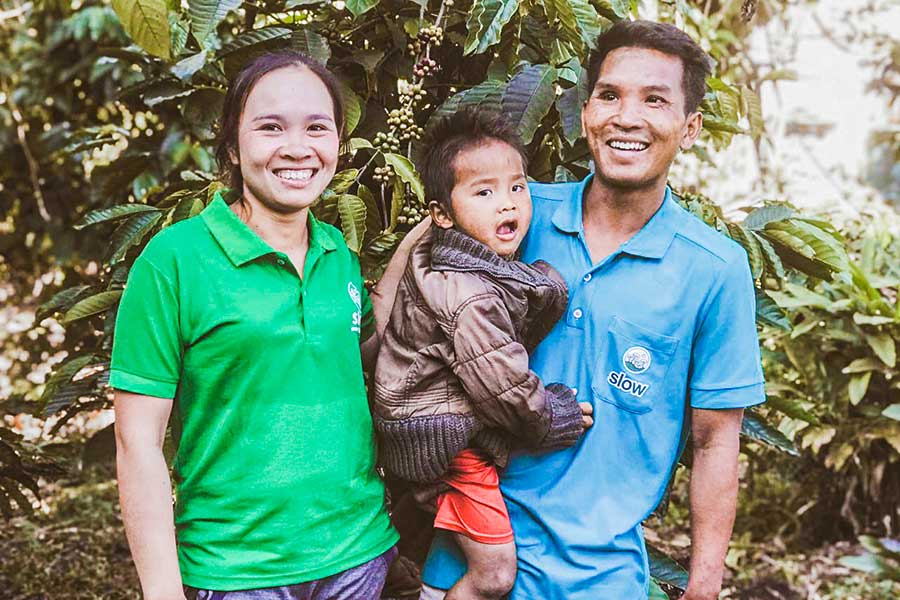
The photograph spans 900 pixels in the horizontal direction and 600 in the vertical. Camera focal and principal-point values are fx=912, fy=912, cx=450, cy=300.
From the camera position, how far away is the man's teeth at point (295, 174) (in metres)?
1.68

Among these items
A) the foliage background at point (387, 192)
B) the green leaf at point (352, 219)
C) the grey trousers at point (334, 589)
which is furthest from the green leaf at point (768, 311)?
the grey trousers at point (334, 589)

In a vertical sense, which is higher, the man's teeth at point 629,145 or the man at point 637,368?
the man's teeth at point 629,145

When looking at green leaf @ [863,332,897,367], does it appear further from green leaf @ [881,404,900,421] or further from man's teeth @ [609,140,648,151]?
man's teeth @ [609,140,648,151]

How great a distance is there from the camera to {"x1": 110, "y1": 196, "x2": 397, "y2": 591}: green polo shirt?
1561 mm

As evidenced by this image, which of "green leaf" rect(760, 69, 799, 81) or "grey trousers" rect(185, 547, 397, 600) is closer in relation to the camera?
"grey trousers" rect(185, 547, 397, 600)

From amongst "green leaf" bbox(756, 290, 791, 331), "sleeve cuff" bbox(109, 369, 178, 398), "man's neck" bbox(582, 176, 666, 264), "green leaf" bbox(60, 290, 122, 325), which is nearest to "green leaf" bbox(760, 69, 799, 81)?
"green leaf" bbox(756, 290, 791, 331)

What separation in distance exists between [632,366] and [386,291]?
538 mm

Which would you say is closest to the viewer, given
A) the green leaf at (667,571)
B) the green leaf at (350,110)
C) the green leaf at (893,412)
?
the green leaf at (350,110)

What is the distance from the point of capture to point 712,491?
1.80 meters

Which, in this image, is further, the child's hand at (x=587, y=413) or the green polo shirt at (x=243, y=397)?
the child's hand at (x=587, y=413)

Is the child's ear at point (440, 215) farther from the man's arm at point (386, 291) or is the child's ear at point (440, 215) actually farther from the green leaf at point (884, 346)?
the green leaf at point (884, 346)

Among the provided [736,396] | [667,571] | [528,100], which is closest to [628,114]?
[528,100]

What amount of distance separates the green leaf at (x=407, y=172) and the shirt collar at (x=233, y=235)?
14.8 inches

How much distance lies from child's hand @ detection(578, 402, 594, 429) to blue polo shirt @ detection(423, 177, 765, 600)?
0.6 inches
